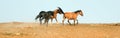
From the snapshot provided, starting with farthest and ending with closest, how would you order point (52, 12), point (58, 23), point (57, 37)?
1. point (58, 23)
2. point (52, 12)
3. point (57, 37)

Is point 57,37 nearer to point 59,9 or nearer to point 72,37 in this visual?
point 72,37

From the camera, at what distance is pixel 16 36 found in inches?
754

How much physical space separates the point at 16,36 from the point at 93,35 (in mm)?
3758

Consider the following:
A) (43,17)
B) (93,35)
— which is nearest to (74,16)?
(43,17)

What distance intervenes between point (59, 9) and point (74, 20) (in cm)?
138

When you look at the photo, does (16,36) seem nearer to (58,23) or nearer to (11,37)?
(11,37)

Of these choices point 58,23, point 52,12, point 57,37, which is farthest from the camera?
point 58,23

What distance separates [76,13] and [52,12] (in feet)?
7.38

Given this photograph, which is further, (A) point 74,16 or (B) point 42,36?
(A) point 74,16

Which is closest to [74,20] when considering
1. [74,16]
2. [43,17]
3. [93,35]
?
[74,16]

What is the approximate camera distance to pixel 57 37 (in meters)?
18.6

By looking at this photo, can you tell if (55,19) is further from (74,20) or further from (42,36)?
(42,36)

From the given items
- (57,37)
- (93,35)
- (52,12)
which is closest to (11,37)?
(57,37)

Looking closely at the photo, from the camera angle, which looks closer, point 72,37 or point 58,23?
point 72,37
